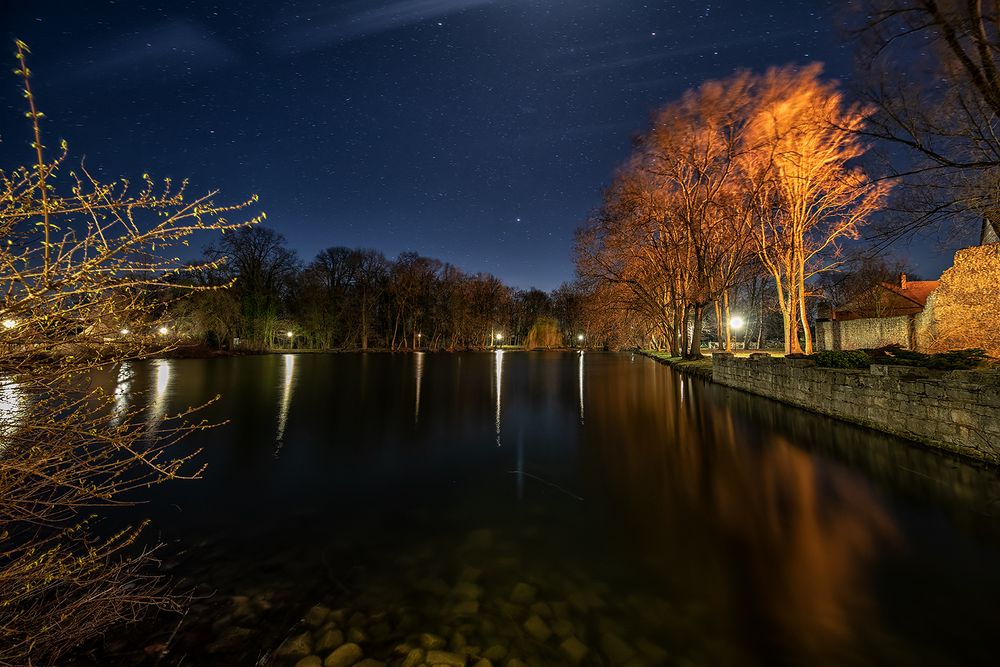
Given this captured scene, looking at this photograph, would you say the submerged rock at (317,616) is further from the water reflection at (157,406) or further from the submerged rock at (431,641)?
the water reflection at (157,406)

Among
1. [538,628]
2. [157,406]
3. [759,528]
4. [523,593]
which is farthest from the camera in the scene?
[157,406]

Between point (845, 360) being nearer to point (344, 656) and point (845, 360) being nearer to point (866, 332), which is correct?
point (344, 656)

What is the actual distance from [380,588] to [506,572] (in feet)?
3.68

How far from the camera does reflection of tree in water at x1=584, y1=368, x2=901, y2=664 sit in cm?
Answer: 322

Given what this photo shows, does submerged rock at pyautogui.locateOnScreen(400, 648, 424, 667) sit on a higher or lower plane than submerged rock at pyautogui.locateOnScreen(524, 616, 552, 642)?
higher

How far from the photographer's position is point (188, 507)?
17.6ft

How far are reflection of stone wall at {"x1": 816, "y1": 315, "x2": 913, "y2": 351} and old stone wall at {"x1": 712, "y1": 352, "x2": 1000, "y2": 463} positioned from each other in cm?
1931

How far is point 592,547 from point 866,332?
37.1 m

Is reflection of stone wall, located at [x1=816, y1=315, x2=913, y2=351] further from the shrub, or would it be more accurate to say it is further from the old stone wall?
the old stone wall

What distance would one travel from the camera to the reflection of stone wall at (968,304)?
1248 centimetres

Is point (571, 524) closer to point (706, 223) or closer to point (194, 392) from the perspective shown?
point (194, 392)

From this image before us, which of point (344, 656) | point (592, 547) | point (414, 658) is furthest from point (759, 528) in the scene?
point (344, 656)

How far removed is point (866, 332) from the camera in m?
30.2

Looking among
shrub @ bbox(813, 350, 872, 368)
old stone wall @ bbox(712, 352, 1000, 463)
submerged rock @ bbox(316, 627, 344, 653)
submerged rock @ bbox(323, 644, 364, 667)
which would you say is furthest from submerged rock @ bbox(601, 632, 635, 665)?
shrub @ bbox(813, 350, 872, 368)
